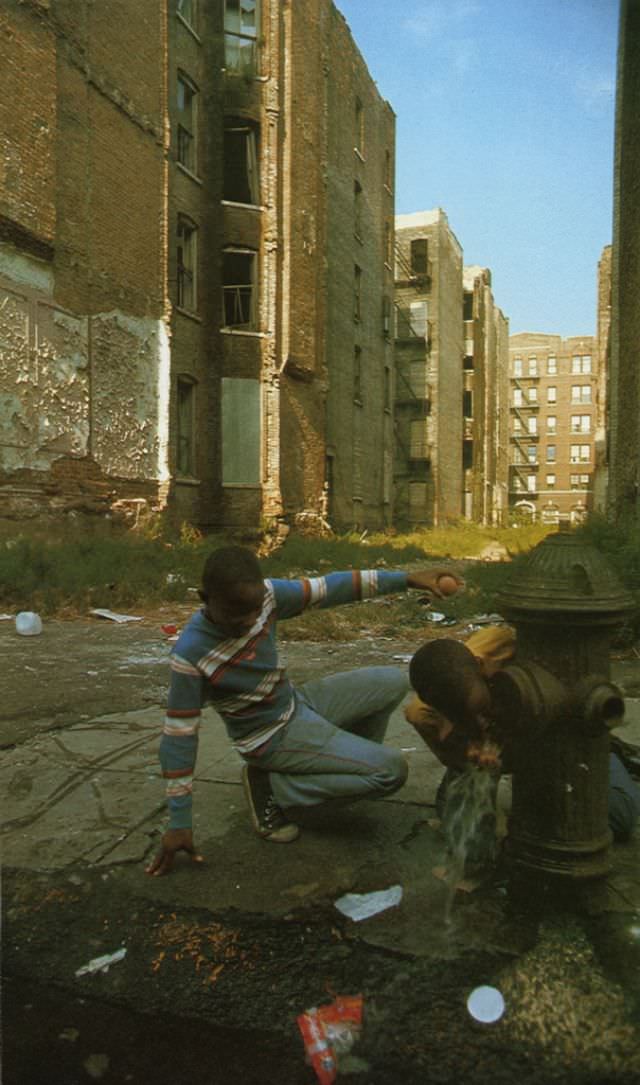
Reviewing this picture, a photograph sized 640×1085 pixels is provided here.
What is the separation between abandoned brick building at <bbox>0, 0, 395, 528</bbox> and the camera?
41.0ft

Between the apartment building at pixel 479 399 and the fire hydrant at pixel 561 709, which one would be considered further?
the apartment building at pixel 479 399

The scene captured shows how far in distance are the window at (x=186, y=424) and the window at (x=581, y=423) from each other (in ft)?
204

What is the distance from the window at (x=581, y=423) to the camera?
73875 mm

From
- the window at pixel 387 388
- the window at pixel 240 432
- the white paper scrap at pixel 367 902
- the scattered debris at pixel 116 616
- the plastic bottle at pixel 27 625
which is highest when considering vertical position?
the window at pixel 387 388

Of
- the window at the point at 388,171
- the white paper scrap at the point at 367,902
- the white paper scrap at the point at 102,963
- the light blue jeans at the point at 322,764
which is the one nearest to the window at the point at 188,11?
the window at the point at 388,171

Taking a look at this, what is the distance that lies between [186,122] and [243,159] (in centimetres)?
174

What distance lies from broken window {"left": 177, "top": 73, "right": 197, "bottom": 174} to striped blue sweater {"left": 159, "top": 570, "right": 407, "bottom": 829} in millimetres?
17100

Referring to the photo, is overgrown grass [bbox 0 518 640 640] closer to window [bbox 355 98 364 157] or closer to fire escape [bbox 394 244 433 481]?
window [bbox 355 98 364 157]

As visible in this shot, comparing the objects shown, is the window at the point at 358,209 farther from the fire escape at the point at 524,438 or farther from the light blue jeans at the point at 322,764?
the fire escape at the point at 524,438

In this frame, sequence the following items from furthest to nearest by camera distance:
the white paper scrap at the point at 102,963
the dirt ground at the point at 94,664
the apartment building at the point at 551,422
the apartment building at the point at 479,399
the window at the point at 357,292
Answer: the apartment building at the point at 551,422 → the apartment building at the point at 479,399 → the window at the point at 357,292 → the dirt ground at the point at 94,664 → the white paper scrap at the point at 102,963

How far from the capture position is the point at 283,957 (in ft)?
6.84

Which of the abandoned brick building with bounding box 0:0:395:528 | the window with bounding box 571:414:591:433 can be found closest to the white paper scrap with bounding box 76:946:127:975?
the abandoned brick building with bounding box 0:0:395:528

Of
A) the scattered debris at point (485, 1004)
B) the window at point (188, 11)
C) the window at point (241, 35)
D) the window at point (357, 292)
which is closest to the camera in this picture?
the scattered debris at point (485, 1004)

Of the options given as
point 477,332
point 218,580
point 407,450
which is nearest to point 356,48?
point 407,450
